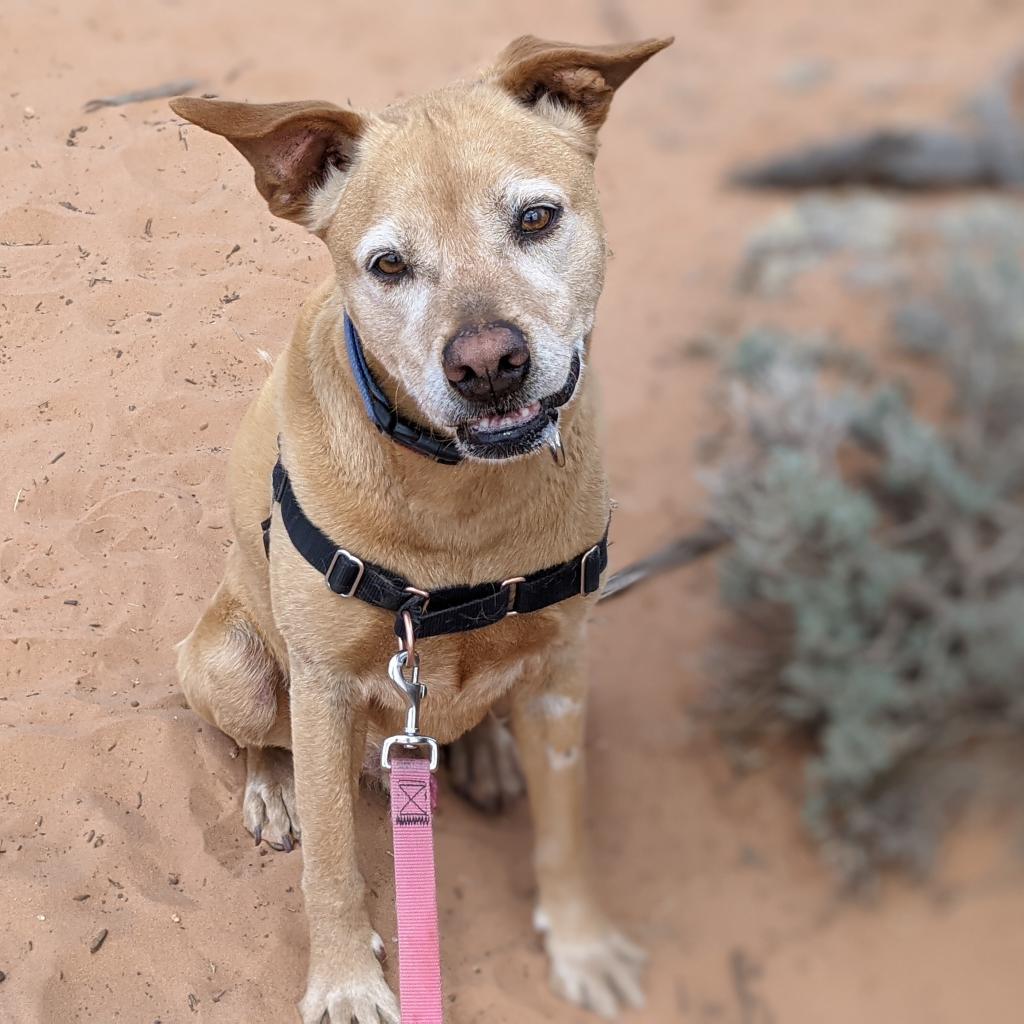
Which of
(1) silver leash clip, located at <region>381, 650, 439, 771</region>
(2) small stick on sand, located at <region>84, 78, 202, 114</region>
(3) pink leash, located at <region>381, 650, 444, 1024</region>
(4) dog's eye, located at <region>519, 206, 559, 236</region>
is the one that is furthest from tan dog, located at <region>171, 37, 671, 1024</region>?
(2) small stick on sand, located at <region>84, 78, 202, 114</region>

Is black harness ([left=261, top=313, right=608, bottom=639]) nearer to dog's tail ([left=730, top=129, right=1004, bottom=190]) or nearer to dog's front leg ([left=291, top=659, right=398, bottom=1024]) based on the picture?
dog's front leg ([left=291, top=659, right=398, bottom=1024])

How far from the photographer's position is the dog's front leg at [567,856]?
2799 mm

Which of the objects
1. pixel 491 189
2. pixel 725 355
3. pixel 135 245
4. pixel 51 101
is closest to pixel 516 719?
pixel 491 189

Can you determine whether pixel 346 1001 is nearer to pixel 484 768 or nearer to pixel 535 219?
pixel 484 768

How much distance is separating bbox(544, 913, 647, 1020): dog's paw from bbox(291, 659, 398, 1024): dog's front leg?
713 mm

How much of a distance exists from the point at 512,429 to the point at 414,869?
0.90 metres

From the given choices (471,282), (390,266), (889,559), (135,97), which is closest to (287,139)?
(390,266)

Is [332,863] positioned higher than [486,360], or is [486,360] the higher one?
[486,360]

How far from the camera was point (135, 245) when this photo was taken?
3.02 metres

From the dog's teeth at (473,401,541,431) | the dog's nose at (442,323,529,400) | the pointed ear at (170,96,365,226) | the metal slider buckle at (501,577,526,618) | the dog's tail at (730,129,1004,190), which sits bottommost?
the metal slider buckle at (501,577,526,618)

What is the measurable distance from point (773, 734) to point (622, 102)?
4.04 meters

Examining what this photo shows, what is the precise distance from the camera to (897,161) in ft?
16.9

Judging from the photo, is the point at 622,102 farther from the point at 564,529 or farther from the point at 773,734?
the point at 564,529

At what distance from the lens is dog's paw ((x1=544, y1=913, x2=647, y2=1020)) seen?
3143 millimetres
